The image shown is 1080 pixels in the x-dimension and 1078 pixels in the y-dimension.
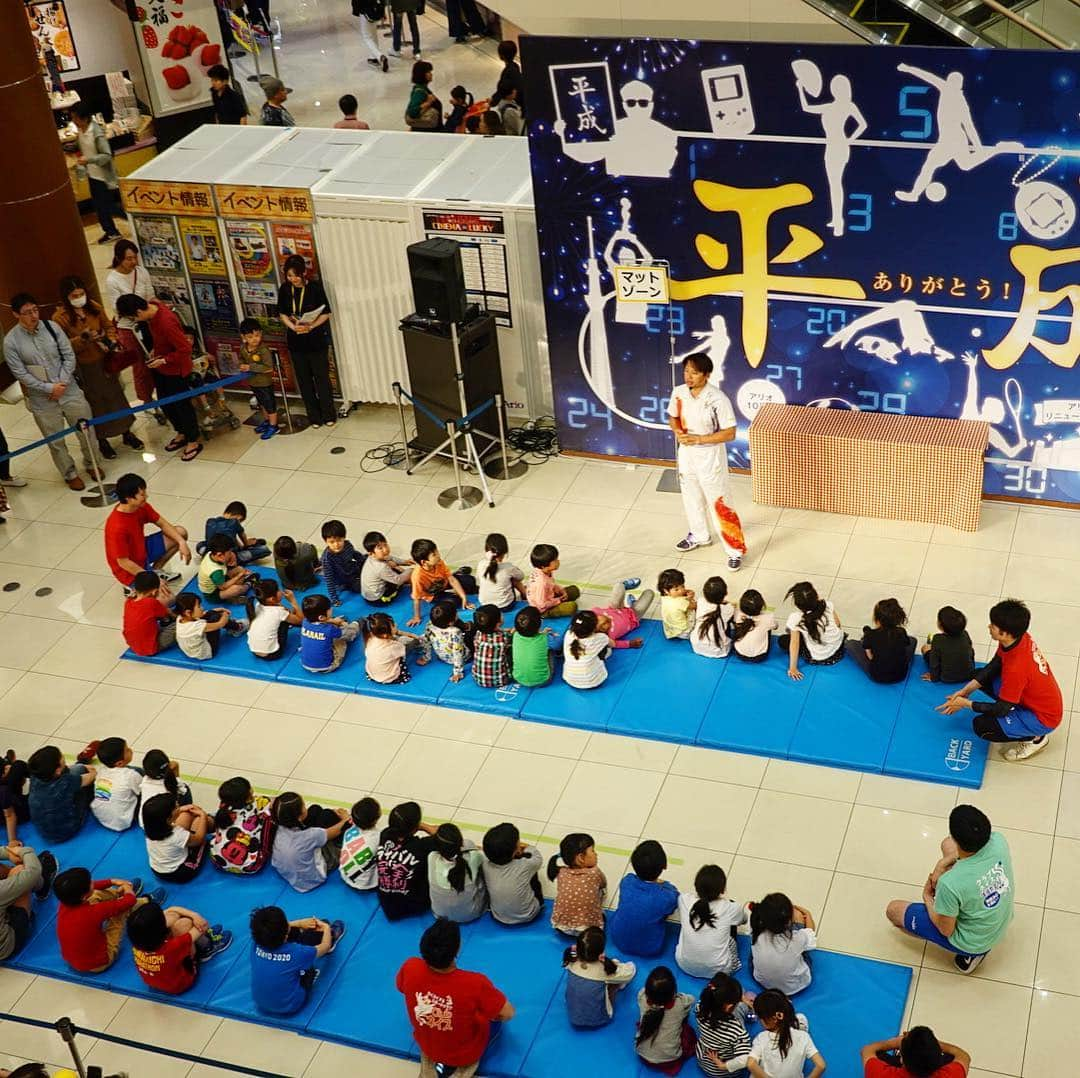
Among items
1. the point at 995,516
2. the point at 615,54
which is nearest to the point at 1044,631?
the point at 995,516

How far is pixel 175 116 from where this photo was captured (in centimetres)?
1781

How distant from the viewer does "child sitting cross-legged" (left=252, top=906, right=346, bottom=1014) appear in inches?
279

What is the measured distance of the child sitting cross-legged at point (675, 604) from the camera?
9.31 metres

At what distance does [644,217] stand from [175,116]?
9.55m

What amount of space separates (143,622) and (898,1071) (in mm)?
5925

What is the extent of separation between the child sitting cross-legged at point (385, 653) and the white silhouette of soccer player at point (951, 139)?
4.51m

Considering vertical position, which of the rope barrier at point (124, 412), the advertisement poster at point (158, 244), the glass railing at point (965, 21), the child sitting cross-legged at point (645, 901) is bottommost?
the rope barrier at point (124, 412)

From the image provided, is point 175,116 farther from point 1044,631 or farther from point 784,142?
point 1044,631

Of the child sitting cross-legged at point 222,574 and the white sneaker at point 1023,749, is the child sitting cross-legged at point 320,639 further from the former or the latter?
the white sneaker at point 1023,749

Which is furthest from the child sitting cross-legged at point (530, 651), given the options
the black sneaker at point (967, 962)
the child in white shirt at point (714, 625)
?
the black sneaker at point (967, 962)

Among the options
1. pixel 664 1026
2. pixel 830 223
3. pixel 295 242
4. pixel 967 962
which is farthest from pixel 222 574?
pixel 967 962

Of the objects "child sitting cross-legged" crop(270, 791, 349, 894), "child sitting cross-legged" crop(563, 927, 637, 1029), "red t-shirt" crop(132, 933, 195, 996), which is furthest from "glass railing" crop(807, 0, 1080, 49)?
"red t-shirt" crop(132, 933, 195, 996)

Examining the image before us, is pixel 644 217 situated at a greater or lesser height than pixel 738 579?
greater

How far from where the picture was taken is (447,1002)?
6590 millimetres
